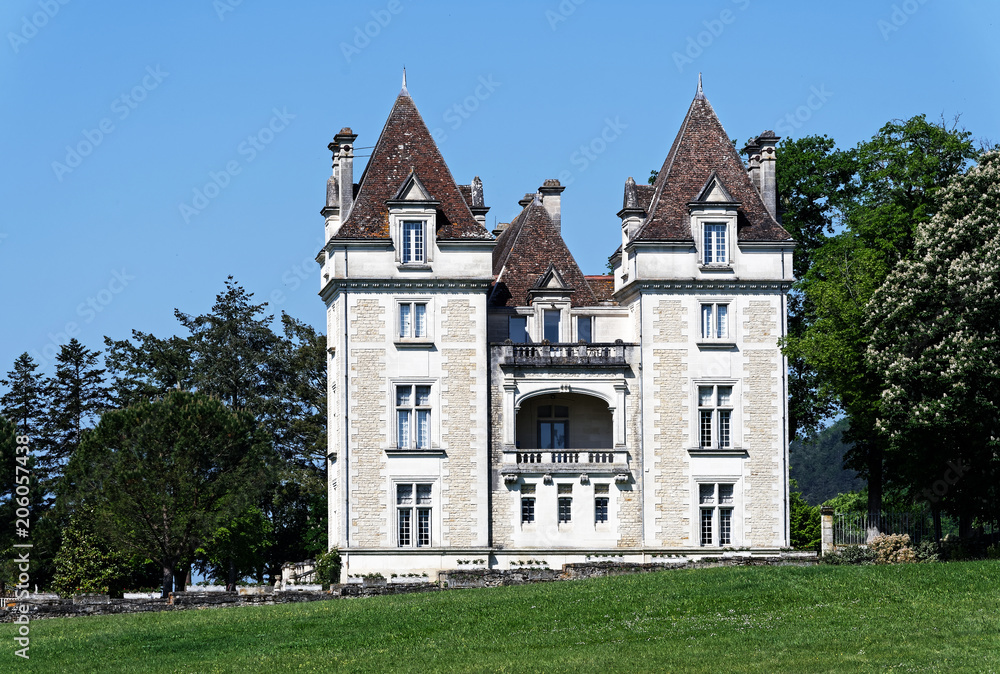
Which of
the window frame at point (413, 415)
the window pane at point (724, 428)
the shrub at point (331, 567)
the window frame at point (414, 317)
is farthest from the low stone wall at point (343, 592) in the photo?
the window frame at point (414, 317)

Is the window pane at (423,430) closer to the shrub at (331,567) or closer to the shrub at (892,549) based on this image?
the shrub at (331,567)

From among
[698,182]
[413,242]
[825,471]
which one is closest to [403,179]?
[413,242]

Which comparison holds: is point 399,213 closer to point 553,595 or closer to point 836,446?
point 553,595

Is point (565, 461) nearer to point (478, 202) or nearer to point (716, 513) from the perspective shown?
point (716, 513)

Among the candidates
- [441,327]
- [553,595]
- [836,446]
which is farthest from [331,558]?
[836,446]

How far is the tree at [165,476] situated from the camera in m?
67.0

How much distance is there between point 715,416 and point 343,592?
1747cm

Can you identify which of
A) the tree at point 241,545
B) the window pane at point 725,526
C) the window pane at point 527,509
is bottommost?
the tree at point 241,545

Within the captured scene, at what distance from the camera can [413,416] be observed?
189 ft

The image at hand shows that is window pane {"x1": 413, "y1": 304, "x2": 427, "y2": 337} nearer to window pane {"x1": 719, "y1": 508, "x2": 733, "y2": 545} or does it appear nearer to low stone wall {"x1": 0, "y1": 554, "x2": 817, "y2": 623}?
low stone wall {"x1": 0, "y1": 554, "x2": 817, "y2": 623}

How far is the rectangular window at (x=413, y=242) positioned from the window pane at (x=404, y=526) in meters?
9.55

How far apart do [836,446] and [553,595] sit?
150739 mm

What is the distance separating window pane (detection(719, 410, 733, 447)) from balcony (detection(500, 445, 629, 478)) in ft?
12.3

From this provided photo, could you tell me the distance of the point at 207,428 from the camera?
227ft
